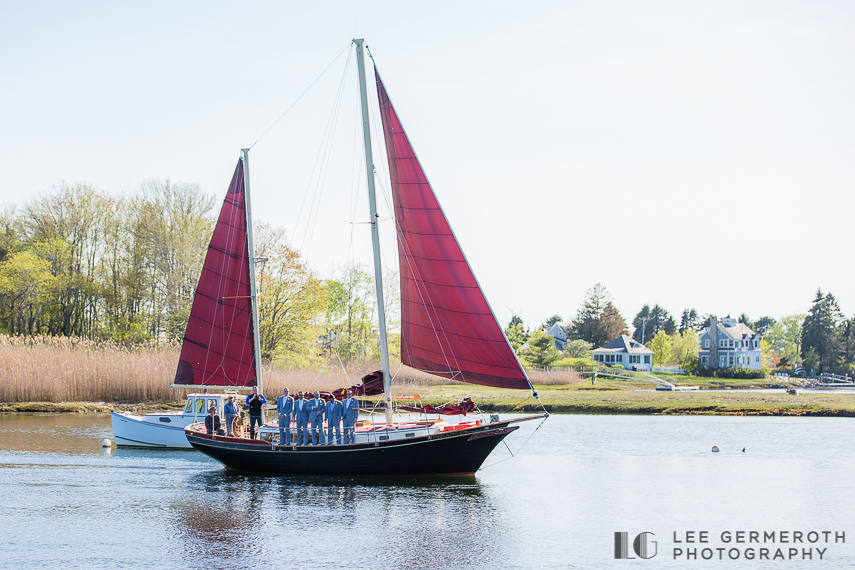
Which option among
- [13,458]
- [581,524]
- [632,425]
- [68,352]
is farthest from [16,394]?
[581,524]

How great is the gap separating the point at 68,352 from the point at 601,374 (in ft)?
184

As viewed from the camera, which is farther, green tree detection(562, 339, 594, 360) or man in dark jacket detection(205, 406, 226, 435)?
green tree detection(562, 339, 594, 360)

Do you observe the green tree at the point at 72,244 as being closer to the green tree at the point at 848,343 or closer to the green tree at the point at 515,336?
the green tree at the point at 515,336

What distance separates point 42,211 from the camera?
208ft

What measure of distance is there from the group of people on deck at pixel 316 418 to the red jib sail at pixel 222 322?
640 centimetres

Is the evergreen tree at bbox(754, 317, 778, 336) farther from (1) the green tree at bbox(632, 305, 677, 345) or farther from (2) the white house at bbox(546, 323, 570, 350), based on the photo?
(2) the white house at bbox(546, 323, 570, 350)

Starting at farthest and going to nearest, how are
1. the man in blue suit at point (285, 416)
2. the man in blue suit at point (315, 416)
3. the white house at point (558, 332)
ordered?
the white house at point (558, 332) < the man in blue suit at point (285, 416) < the man in blue suit at point (315, 416)

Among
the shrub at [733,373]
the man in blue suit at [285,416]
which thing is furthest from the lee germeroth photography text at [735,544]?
the shrub at [733,373]

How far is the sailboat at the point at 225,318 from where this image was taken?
94.4 ft

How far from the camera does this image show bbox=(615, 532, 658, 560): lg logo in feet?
48.2

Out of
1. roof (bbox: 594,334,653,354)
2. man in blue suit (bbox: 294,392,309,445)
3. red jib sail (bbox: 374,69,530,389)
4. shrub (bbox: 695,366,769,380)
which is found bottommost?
shrub (bbox: 695,366,769,380)

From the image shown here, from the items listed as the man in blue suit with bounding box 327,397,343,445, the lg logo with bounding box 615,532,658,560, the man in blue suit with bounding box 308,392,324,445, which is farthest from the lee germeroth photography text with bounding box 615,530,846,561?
the man in blue suit with bounding box 308,392,324,445

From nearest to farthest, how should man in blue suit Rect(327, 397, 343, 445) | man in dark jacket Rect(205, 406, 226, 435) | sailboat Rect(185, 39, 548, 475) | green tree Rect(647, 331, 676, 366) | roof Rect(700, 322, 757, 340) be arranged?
sailboat Rect(185, 39, 548, 475)
man in blue suit Rect(327, 397, 343, 445)
man in dark jacket Rect(205, 406, 226, 435)
green tree Rect(647, 331, 676, 366)
roof Rect(700, 322, 757, 340)

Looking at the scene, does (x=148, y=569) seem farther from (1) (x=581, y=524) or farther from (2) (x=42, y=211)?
(2) (x=42, y=211)
